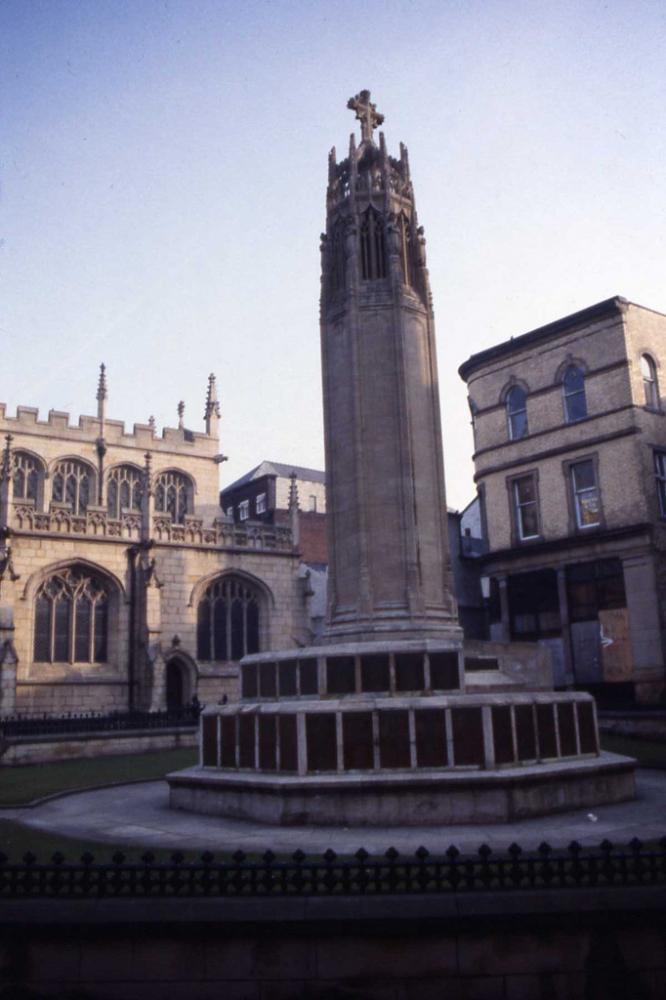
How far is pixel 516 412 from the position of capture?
125 ft

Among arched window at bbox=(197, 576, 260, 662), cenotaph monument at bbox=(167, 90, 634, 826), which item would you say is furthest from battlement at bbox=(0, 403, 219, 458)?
cenotaph monument at bbox=(167, 90, 634, 826)

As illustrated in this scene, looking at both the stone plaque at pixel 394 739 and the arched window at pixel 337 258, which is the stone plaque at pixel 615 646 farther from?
the stone plaque at pixel 394 739

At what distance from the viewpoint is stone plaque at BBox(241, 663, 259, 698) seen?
1645cm

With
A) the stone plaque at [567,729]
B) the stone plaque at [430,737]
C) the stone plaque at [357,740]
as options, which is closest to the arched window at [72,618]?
the stone plaque at [357,740]

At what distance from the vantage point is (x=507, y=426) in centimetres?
3841

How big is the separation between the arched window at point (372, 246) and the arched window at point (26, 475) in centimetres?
A: 3219

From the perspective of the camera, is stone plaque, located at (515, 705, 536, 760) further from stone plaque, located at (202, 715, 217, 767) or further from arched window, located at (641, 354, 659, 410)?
arched window, located at (641, 354, 659, 410)

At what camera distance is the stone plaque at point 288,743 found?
13500 millimetres

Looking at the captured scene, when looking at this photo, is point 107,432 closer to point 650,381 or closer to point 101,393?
point 101,393

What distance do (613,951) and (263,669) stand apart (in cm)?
993

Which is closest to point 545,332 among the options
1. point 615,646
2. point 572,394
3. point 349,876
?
point 572,394

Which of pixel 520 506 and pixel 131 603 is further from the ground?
pixel 520 506

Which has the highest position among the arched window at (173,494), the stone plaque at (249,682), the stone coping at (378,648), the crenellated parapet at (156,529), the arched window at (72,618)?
the arched window at (173,494)

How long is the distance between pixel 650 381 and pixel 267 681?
80.9 ft
